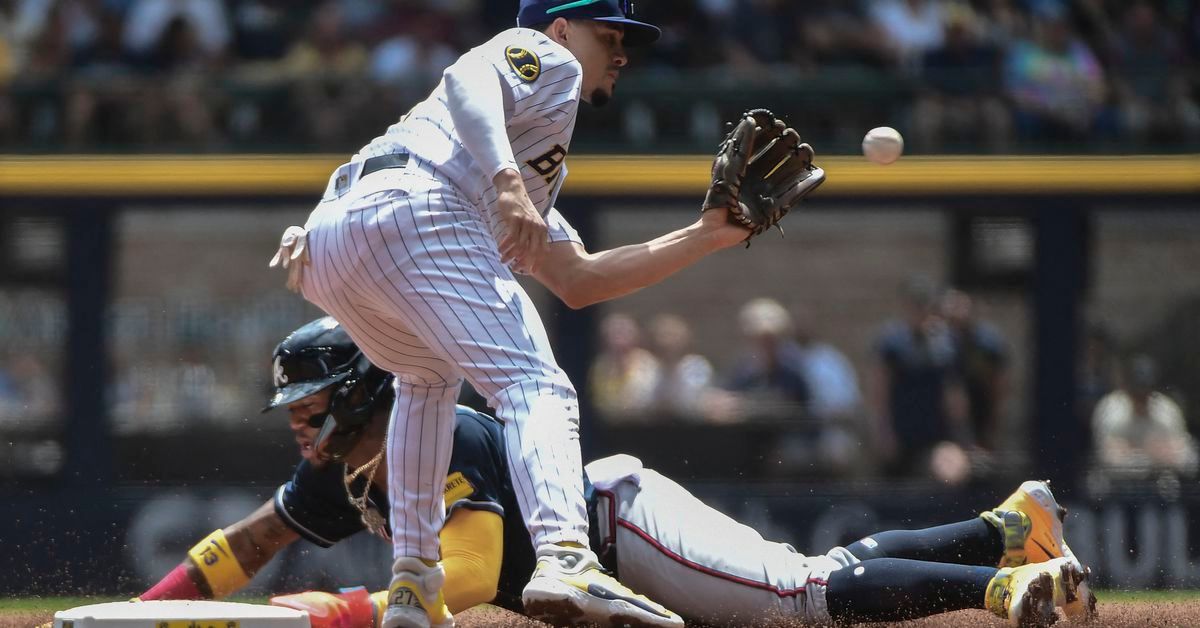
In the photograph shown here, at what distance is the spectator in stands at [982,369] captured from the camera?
8.12 m

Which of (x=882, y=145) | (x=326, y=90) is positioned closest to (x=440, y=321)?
(x=882, y=145)

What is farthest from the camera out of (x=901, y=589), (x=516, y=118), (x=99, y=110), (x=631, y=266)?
(x=99, y=110)

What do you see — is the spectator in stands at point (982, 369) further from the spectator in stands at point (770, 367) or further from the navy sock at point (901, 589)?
the navy sock at point (901, 589)

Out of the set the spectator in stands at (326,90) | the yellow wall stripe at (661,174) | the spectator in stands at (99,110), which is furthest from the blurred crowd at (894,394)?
the spectator in stands at (99,110)

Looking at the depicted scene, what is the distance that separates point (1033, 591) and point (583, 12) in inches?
61.7

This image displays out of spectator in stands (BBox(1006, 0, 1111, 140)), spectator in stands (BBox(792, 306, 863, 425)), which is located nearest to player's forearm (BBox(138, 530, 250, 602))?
spectator in stands (BBox(792, 306, 863, 425))

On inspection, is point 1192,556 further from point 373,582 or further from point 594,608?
point 594,608

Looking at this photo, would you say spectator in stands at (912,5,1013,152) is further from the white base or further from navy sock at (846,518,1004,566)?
the white base

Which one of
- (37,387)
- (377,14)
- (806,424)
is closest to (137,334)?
(37,387)

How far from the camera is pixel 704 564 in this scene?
3.62 metres

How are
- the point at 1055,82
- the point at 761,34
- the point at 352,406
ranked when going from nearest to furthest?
the point at 352,406, the point at 1055,82, the point at 761,34

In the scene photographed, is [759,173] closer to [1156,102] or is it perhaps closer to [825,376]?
[825,376]

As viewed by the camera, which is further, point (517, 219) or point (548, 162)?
point (548, 162)

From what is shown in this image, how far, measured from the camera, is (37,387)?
313 inches
